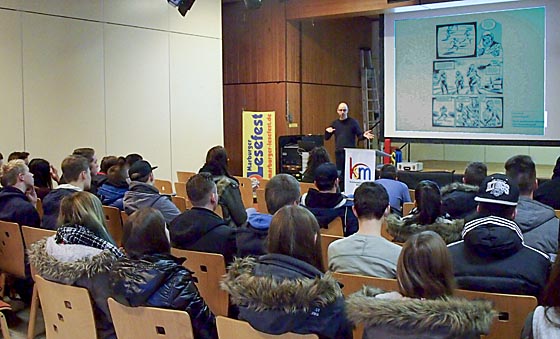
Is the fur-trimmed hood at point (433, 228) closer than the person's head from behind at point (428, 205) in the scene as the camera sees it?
Yes

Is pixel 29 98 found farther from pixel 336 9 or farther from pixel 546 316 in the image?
pixel 546 316

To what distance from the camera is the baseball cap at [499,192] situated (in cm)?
286

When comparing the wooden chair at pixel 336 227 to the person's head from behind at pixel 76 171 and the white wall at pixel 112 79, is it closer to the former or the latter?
the person's head from behind at pixel 76 171

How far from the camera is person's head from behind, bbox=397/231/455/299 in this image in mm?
2059

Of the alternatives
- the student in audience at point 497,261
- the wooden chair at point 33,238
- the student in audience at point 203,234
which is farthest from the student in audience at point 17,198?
the student in audience at point 497,261

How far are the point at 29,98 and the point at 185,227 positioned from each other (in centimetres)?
471

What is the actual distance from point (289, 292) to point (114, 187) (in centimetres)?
355

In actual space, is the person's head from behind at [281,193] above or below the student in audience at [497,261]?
above

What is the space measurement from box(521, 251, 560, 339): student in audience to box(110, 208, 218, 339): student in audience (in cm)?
135

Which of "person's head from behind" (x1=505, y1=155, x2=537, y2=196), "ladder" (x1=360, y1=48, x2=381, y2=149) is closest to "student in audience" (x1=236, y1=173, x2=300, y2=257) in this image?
"person's head from behind" (x1=505, y1=155, x2=537, y2=196)

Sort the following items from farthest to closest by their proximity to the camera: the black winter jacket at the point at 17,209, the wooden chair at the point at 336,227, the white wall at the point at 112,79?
the white wall at the point at 112,79, the black winter jacket at the point at 17,209, the wooden chair at the point at 336,227

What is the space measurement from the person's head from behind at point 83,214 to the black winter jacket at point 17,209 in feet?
4.95

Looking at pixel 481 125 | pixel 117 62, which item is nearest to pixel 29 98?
pixel 117 62

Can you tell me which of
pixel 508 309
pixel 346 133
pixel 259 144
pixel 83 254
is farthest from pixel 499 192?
pixel 259 144
